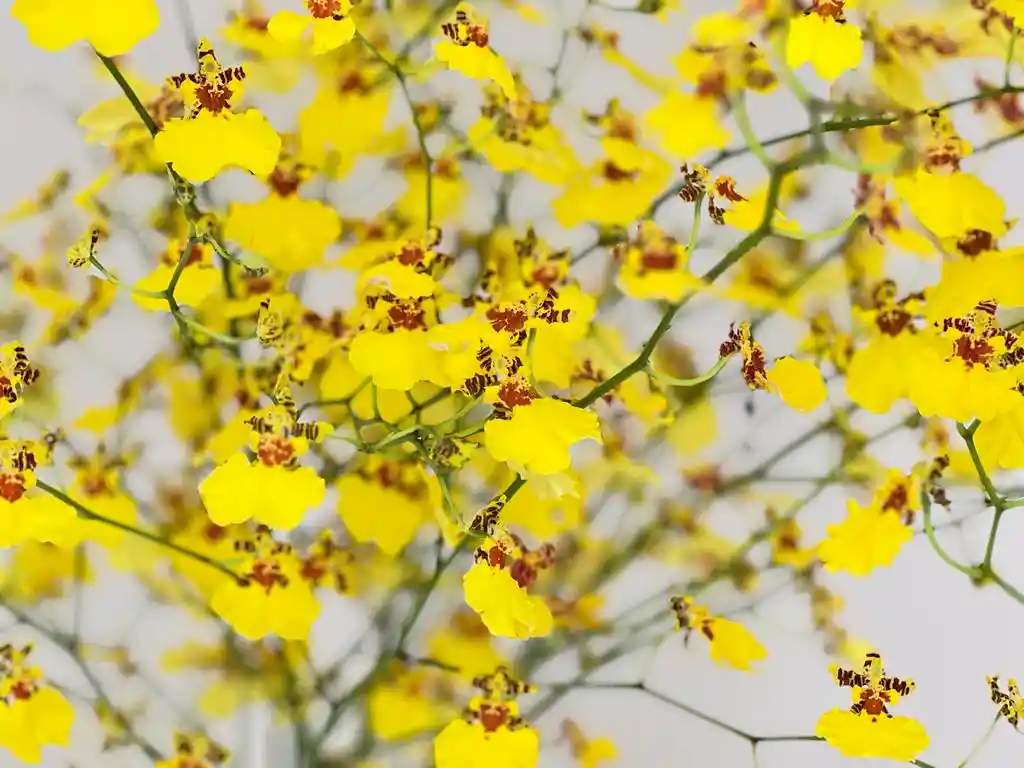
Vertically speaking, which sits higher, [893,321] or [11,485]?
[893,321]

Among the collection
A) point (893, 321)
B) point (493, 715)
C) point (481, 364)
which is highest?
point (893, 321)

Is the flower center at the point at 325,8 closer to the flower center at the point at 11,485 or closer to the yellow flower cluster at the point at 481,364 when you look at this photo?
the yellow flower cluster at the point at 481,364

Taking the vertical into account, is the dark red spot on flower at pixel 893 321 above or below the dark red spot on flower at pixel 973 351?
above

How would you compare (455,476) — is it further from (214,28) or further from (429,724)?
(214,28)

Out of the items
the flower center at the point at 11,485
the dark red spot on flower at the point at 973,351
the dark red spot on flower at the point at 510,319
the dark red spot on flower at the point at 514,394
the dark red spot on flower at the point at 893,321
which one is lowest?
the flower center at the point at 11,485

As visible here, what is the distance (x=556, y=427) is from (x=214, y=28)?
Result: 0.50 metres

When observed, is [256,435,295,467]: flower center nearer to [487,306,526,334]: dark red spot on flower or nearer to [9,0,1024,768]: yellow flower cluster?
[9,0,1024,768]: yellow flower cluster

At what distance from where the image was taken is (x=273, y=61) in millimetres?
669

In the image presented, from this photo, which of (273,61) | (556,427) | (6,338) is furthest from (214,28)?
(556,427)

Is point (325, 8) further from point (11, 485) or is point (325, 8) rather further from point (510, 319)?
point (11, 485)

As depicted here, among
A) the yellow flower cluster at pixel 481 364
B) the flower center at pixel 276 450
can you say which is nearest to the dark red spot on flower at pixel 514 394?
the yellow flower cluster at pixel 481 364

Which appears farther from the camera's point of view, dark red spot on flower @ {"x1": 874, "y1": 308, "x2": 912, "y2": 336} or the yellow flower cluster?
dark red spot on flower @ {"x1": 874, "y1": 308, "x2": 912, "y2": 336}

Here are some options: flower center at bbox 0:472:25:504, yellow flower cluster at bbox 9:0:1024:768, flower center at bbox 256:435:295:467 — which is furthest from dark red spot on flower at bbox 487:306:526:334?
flower center at bbox 0:472:25:504

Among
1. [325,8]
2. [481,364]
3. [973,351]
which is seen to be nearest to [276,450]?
[481,364]
